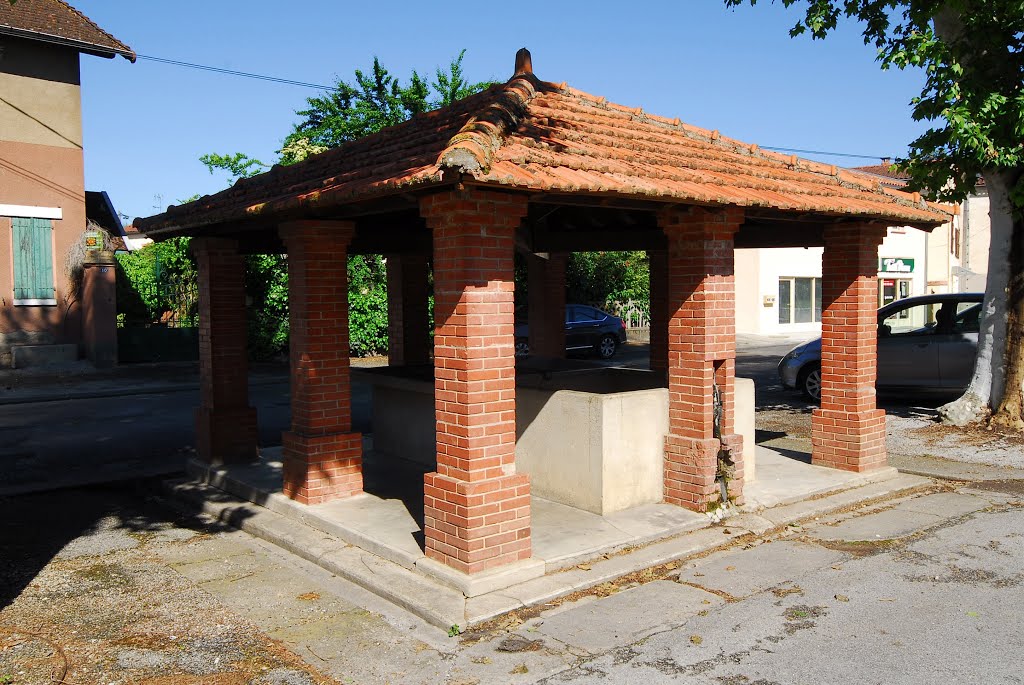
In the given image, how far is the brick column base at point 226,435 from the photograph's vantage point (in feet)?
29.4

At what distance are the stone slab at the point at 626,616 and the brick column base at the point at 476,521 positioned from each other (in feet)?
2.16

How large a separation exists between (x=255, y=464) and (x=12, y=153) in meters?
14.1

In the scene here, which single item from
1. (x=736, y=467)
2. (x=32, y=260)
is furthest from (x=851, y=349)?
(x=32, y=260)

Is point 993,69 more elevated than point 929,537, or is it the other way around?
point 993,69

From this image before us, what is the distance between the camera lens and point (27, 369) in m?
18.5

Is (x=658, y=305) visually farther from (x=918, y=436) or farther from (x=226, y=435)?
(x=226, y=435)

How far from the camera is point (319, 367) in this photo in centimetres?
741

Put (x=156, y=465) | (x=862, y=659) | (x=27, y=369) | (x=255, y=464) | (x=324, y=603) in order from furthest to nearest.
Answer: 1. (x=27, y=369)
2. (x=156, y=465)
3. (x=255, y=464)
4. (x=324, y=603)
5. (x=862, y=659)

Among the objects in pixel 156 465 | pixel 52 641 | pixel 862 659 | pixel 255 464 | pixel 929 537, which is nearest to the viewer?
pixel 862 659

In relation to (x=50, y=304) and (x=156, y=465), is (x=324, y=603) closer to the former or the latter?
(x=156, y=465)

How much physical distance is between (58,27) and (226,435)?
50.2 ft

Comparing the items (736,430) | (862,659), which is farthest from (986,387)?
(862,659)

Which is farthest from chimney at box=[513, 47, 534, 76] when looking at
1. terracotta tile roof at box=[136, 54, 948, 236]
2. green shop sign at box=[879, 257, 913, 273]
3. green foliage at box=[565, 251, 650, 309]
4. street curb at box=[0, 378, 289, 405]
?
green shop sign at box=[879, 257, 913, 273]

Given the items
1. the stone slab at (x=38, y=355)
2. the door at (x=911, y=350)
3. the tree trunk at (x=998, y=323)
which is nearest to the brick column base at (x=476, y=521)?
the tree trunk at (x=998, y=323)
